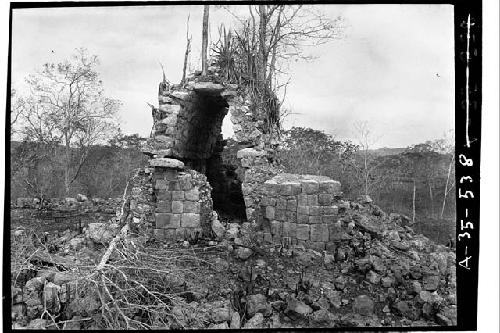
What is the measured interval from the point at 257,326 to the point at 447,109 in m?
3.10

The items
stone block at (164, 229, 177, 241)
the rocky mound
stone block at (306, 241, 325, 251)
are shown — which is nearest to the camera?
the rocky mound

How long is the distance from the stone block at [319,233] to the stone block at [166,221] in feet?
6.05

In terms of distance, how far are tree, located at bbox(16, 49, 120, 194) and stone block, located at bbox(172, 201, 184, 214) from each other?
4.45 ft

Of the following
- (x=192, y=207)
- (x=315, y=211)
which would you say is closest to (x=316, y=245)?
(x=315, y=211)

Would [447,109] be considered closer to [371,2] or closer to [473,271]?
[371,2]

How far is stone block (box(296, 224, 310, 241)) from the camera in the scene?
201 inches

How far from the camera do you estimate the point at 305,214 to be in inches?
202

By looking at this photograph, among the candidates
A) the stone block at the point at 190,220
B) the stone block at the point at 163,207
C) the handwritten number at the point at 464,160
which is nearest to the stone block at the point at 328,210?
the handwritten number at the point at 464,160

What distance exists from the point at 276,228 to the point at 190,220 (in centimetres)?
120

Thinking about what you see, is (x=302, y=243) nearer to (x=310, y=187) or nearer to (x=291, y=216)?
(x=291, y=216)

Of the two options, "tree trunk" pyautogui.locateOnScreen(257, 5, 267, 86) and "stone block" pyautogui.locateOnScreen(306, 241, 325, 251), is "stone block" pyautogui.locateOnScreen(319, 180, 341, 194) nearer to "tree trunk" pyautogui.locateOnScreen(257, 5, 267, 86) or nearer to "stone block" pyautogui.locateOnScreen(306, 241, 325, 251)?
"stone block" pyautogui.locateOnScreen(306, 241, 325, 251)

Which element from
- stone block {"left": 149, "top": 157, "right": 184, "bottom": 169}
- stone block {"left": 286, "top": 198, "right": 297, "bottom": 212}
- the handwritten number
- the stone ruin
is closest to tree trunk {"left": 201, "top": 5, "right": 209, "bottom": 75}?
the stone ruin

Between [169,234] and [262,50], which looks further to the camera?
[262,50]

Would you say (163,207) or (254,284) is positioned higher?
(163,207)
